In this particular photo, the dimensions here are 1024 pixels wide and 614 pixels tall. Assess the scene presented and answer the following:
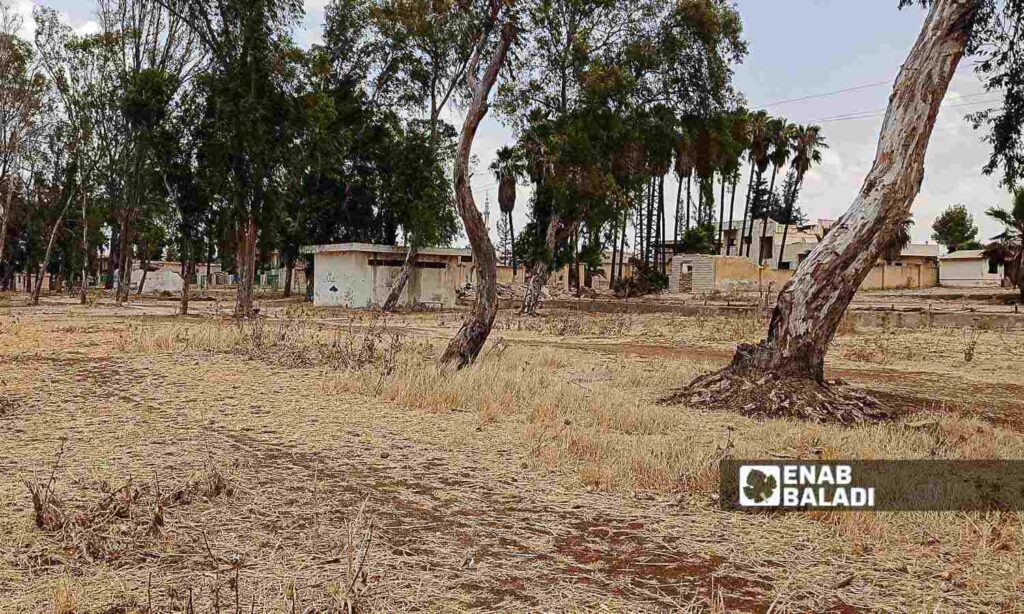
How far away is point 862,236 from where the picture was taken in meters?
9.91

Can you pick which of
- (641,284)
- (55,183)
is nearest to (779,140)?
(641,284)

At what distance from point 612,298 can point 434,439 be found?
40527 mm

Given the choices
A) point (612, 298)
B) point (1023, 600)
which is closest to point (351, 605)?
point (1023, 600)

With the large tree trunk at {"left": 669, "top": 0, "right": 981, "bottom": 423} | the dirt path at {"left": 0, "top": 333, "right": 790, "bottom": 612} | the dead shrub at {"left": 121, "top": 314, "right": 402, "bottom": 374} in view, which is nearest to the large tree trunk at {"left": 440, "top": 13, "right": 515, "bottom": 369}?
the dead shrub at {"left": 121, "top": 314, "right": 402, "bottom": 374}

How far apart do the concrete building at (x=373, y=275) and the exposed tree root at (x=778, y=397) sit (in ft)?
84.2

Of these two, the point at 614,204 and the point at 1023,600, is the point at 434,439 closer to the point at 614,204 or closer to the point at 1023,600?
the point at 1023,600

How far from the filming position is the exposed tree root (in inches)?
357

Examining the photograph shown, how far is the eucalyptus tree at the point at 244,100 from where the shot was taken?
2388 cm

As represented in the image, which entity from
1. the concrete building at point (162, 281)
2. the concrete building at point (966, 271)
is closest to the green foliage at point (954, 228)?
the concrete building at point (966, 271)

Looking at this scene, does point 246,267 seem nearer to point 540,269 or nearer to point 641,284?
point 540,269

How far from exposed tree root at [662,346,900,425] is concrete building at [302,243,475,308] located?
84.2 feet

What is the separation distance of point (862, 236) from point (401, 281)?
2527 centimetres

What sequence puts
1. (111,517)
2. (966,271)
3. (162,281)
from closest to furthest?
(111,517)
(966,271)
(162,281)

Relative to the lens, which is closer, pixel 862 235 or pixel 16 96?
pixel 862 235
